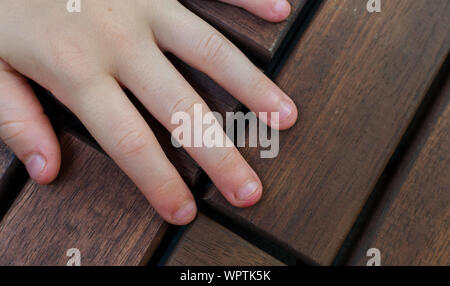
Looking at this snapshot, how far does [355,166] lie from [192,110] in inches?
9.7

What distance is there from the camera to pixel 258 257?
445 millimetres

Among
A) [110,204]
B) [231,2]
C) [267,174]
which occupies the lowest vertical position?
[110,204]

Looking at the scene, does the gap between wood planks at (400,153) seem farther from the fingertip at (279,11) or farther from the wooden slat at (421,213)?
the fingertip at (279,11)

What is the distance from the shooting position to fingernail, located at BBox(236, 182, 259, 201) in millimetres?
421

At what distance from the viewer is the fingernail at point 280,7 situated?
0.45m

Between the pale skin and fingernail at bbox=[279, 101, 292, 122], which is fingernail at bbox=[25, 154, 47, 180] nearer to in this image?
the pale skin

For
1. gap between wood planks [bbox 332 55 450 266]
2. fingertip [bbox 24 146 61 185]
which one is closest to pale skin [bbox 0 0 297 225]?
fingertip [bbox 24 146 61 185]

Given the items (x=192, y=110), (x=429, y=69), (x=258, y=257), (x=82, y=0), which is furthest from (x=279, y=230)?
(x=82, y=0)

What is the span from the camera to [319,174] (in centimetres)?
44

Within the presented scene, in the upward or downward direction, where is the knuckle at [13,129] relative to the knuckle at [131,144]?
downward

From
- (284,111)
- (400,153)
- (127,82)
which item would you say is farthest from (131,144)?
(400,153)

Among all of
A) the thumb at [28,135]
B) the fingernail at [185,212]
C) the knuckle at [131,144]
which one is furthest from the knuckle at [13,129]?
the fingernail at [185,212]

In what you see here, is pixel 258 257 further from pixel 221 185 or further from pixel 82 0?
pixel 82 0

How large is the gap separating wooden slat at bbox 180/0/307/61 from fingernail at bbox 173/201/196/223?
25 cm
